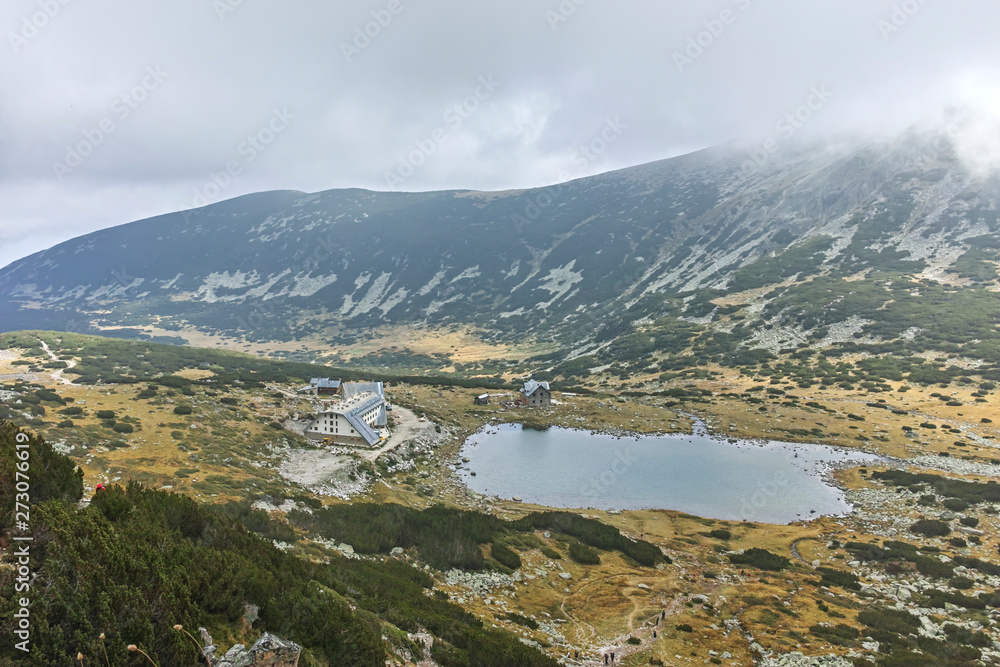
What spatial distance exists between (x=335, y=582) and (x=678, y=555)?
20.3 meters

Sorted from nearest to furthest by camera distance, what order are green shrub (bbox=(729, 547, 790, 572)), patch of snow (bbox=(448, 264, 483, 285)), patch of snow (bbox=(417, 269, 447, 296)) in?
1. green shrub (bbox=(729, 547, 790, 572))
2. patch of snow (bbox=(417, 269, 447, 296))
3. patch of snow (bbox=(448, 264, 483, 285))

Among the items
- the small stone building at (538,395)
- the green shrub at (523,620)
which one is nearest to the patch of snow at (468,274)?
the small stone building at (538,395)

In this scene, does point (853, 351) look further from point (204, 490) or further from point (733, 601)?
point (204, 490)

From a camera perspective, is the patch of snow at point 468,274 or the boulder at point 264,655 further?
the patch of snow at point 468,274

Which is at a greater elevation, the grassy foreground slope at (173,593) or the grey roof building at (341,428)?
the grassy foreground slope at (173,593)

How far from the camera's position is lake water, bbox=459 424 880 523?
3506 cm

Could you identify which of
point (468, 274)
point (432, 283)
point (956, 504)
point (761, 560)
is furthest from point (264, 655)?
point (432, 283)

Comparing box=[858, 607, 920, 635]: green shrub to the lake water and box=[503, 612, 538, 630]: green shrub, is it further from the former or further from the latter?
box=[503, 612, 538, 630]: green shrub

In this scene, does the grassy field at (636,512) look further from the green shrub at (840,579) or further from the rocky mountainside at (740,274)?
Result: the rocky mountainside at (740,274)

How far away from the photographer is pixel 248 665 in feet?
23.8

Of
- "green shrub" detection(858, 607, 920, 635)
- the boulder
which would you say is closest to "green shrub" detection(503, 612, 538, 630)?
the boulder

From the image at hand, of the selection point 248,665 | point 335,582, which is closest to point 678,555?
point 335,582

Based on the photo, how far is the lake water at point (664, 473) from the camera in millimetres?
35062

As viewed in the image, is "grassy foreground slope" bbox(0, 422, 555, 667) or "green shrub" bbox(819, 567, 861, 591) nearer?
"grassy foreground slope" bbox(0, 422, 555, 667)
